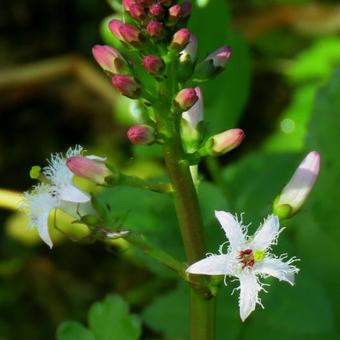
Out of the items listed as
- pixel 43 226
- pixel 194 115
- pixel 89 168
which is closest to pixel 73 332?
pixel 43 226

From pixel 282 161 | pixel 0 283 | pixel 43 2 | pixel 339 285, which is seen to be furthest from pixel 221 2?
pixel 43 2

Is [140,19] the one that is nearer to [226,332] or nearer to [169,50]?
[169,50]

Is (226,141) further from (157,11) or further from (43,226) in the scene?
Answer: (43,226)

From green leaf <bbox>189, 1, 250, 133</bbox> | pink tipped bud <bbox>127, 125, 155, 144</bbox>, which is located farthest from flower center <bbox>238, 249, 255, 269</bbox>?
green leaf <bbox>189, 1, 250, 133</bbox>

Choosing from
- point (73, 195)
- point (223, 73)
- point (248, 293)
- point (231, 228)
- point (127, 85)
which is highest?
point (223, 73)

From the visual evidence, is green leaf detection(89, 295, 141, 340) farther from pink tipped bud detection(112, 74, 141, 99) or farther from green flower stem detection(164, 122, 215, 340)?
pink tipped bud detection(112, 74, 141, 99)

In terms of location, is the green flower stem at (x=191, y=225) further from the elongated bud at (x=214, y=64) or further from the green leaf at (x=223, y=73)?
the green leaf at (x=223, y=73)
